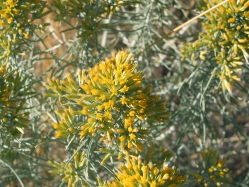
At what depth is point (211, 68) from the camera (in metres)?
2.70

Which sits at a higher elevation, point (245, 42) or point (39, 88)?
point (245, 42)

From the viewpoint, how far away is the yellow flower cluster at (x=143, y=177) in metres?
1.90

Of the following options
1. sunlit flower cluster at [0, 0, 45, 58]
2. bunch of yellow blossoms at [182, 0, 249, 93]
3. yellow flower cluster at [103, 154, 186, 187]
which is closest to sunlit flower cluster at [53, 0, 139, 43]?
sunlit flower cluster at [0, 0, 45, 58]

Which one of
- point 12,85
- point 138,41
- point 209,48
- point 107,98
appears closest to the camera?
point 107,98

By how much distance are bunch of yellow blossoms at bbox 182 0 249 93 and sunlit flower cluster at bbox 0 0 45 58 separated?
34.6 inches

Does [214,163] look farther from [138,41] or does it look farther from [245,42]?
[138,41]

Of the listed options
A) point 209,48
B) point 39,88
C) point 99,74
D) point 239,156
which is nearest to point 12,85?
point 99,74

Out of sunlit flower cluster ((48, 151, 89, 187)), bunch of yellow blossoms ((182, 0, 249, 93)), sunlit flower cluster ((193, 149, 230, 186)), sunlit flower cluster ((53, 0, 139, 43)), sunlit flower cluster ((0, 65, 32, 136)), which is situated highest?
sunlit flower cluster ((53, 0, 139, 43))

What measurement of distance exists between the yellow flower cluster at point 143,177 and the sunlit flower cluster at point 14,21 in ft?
3.09

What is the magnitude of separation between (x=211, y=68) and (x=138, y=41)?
0.67 meters

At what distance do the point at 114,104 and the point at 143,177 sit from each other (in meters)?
0.33

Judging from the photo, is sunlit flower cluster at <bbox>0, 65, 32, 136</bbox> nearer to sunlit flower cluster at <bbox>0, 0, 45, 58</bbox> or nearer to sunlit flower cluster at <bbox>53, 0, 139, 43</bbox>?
sunlit flower cluster at <bbox>0, 0, 45, 58</bbox>

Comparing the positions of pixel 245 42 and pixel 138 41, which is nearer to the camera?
pixel 245 42

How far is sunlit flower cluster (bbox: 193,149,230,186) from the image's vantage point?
8.21ft
